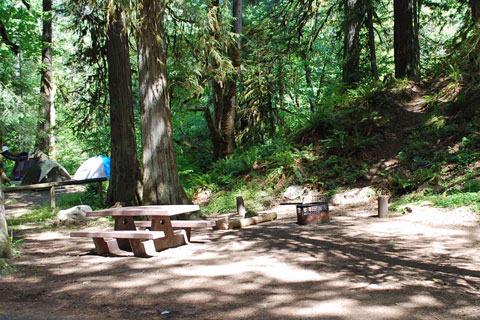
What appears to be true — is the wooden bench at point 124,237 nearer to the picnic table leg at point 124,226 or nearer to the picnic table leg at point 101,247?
the picnic table leg at point 101,247

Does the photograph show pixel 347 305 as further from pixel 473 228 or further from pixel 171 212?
pixel 473 228

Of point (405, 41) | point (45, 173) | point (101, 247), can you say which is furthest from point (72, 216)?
point (405, 41)

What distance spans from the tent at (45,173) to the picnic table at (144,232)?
472 inches

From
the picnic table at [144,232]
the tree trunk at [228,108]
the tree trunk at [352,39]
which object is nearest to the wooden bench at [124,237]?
the picnic table at [144,232]

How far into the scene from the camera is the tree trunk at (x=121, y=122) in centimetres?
1103

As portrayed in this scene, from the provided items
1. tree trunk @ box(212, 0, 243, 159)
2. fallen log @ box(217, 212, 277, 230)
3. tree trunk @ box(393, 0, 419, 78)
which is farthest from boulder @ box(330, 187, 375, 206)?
tree trunk @ box(393, 0, 419, 78)

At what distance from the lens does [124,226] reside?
22.5ft

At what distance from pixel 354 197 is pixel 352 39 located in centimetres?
734

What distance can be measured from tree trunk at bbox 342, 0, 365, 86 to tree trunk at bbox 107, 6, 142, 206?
24.9 ft

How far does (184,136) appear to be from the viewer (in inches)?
738

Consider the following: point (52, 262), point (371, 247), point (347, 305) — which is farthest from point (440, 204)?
point (52, 262)

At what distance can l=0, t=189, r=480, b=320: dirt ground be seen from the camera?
3.84m

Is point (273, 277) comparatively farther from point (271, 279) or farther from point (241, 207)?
point (241, 207)

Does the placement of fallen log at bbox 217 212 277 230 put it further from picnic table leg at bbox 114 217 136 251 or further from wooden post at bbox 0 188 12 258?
wooden post at bbox 0 188 12 258
